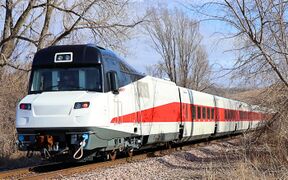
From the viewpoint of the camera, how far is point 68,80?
12.6 meters

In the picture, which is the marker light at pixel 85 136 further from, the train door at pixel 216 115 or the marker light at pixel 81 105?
the train door at pixel 216 115

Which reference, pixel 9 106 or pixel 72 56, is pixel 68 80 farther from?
pixel 9 106

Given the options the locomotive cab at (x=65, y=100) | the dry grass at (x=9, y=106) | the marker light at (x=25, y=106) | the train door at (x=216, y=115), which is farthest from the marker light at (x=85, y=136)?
the train door at (x=216, y=115)

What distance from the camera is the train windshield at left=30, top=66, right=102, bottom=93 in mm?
12477

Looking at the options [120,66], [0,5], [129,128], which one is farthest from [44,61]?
[0,5]

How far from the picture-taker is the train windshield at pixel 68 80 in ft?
40.9

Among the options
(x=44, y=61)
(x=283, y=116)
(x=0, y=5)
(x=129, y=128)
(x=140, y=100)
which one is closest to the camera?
(x=283, y=116)

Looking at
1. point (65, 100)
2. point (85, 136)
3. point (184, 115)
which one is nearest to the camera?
point (85, 136)

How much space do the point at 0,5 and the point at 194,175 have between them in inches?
648

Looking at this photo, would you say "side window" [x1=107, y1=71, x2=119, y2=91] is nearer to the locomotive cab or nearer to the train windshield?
the locomotive cab

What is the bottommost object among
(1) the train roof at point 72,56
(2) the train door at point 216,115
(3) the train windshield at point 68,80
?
(2) the train door at point 216,115

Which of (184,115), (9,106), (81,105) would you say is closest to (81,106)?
(81,105)

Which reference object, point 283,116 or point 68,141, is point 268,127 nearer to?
point 283,116

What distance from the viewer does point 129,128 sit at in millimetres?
14195
